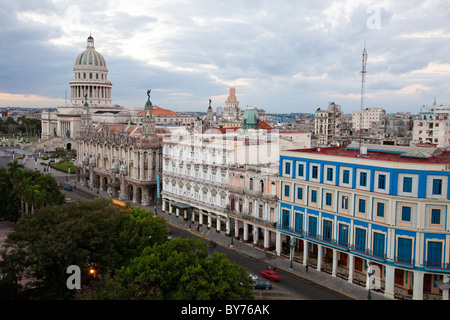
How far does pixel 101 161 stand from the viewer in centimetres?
10519

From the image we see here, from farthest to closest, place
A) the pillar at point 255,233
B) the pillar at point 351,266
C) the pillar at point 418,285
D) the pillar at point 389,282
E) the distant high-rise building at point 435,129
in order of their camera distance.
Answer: the distant high-rise building at point 435,129, the pillar at point 255,233, the pillar at point 351,266, the pillar at point 389,282, the pillar at point 418,285

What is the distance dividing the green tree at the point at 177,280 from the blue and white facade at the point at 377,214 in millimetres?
17941

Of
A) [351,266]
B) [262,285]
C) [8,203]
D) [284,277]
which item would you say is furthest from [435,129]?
[8,203]

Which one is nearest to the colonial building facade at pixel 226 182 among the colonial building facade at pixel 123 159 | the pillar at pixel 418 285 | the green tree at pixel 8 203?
the colonial building facade at pixel 123 159

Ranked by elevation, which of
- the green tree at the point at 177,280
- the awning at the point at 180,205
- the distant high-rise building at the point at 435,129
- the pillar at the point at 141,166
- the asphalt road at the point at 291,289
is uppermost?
the distant high-rise building at the point at 435,129

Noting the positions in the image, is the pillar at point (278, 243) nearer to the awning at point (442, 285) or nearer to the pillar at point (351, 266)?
the pillar at point (351, 266)

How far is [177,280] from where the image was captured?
3438cm

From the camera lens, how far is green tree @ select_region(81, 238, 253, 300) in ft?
107

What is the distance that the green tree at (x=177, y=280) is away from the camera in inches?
1281

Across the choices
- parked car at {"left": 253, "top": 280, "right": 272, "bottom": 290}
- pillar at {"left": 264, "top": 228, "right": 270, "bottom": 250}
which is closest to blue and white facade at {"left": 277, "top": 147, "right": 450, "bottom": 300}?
pillar at {"left": 264, "top": 228, "right": 270, "bottom": 250}

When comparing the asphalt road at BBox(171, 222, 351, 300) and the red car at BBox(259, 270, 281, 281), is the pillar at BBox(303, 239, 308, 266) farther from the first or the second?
the red car at BBox(259, 270, 281, 281)
